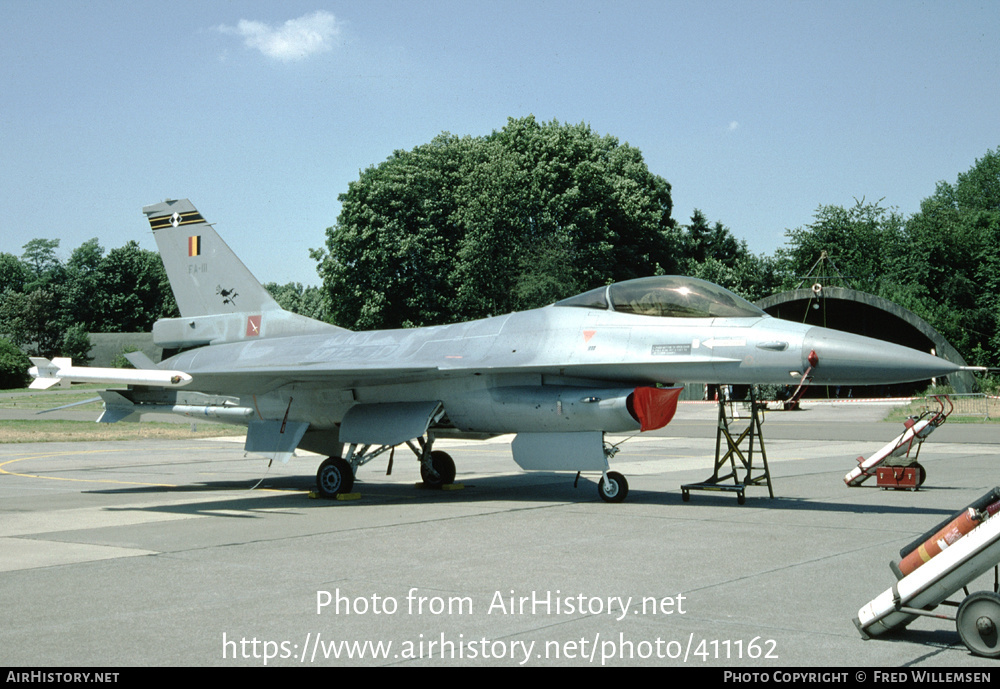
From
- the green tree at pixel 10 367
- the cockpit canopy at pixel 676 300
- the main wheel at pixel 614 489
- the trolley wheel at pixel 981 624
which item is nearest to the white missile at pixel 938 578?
the trolley wheel at pixel 981 624

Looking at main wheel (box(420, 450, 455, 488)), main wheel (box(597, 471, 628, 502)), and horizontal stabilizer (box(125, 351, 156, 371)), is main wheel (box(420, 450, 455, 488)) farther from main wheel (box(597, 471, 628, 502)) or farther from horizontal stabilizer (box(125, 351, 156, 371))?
horizontal stabilizer (box(125, 351, 156, 371))

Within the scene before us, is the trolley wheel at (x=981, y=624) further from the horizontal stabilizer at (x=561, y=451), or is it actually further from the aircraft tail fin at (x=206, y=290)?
the aircraft tail fin at (x=206, y=290)

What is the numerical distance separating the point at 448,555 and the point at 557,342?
14.7ft

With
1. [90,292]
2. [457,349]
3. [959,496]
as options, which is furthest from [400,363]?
[90,292]

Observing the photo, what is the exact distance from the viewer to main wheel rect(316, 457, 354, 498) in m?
12.8

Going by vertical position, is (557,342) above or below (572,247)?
below

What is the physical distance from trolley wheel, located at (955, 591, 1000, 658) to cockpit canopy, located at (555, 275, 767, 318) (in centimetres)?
641

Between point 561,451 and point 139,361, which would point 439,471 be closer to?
point 561,451

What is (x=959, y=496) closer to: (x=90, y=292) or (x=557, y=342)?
(x=557, y=342)

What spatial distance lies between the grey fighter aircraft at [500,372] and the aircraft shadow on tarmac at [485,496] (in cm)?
54

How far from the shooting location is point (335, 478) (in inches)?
505

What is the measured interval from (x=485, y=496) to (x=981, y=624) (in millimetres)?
8767

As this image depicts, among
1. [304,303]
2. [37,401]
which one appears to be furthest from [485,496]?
[304,303]

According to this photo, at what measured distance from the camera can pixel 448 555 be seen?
25.8ft
